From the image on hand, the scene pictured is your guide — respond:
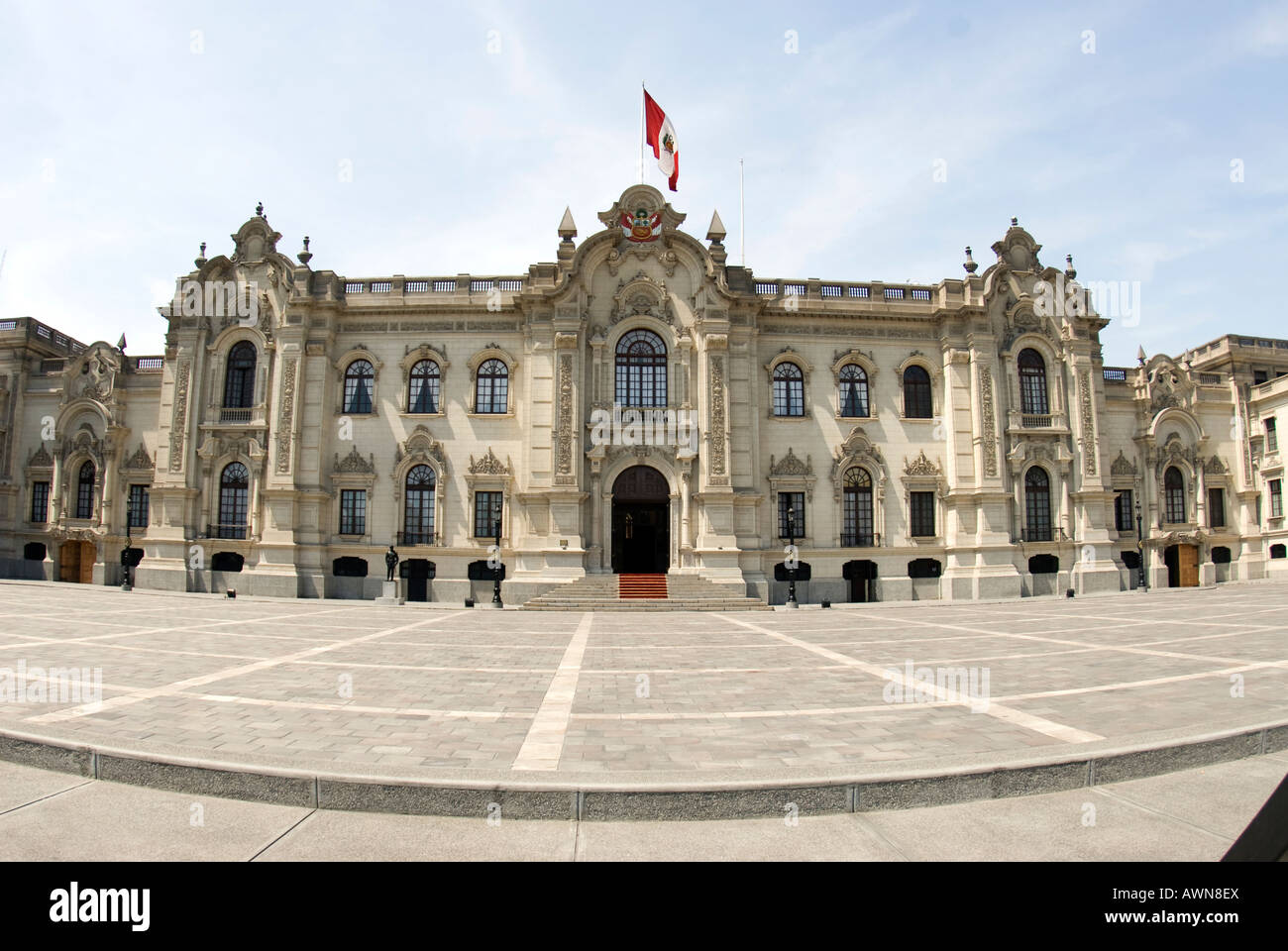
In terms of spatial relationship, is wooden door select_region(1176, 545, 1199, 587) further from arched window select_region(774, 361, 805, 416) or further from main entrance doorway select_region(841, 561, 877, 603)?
arched window select_region(774, 361, 805, 416)

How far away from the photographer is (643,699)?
→ 8.94 meters

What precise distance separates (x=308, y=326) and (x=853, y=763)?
3181cm

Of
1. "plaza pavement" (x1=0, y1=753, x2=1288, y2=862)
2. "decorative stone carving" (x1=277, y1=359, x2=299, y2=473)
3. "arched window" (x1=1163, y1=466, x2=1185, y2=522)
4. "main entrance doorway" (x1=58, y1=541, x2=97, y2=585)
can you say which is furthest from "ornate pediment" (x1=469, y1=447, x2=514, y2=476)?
"arched window" (x1=1163, y1=466, x2=1185, y2=522)

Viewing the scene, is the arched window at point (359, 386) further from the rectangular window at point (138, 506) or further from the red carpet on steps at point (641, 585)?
the red carpet on steps at point (641, 585)

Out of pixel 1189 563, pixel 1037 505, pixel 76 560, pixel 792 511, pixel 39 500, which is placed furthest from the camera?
pixel 39 500

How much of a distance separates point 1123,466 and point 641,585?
2535 cm

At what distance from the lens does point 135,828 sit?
4707mm

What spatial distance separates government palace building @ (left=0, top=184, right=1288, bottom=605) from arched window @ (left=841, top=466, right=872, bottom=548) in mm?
105

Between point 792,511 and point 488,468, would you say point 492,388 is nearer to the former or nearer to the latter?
point 488,468

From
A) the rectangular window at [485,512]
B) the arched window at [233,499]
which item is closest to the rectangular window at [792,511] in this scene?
the rectangular window at [485,512]

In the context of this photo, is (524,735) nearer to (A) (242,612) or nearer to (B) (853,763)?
(B) (853,763)

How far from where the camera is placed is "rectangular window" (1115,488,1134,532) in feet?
113

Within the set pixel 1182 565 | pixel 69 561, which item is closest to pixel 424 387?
pixel 69 561
